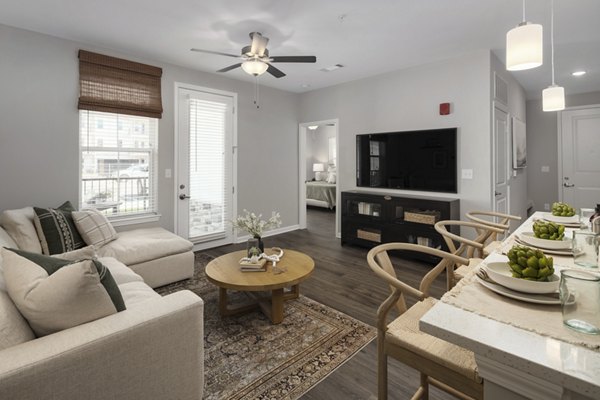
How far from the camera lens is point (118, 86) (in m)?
3.73

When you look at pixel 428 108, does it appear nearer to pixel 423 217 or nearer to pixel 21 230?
pixel 423 217

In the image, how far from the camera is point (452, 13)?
9.40ft

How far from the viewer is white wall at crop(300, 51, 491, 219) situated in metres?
3.82

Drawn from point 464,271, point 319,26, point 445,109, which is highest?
point 319,26

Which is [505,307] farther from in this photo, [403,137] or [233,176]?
[233,176]

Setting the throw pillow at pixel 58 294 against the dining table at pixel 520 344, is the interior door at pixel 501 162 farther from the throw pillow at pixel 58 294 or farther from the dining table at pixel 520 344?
the throw pillow at pixel 58 294

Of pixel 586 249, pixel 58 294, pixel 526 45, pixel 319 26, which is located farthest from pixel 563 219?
pixel 58 294

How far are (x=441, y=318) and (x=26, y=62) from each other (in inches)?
173

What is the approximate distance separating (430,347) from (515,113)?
5.32 meters

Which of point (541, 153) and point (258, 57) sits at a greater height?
point (258, 57)

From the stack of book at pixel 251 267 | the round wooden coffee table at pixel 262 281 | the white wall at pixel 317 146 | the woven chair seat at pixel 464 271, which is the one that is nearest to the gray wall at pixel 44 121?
the round wooden coffee table at pixel 262 281

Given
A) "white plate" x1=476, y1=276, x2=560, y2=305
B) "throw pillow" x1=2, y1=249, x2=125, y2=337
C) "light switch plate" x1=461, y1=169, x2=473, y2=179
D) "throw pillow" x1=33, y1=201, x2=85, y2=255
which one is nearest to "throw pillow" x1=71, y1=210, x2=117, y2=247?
"throw pillow" x1=33, y1=201, x2=85, y2=255

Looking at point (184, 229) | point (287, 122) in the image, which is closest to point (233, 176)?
point (184, 229)

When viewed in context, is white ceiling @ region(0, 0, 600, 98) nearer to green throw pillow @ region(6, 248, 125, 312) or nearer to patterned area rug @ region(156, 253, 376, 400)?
green throw pillow @ region(6, 248, 125, 312)
